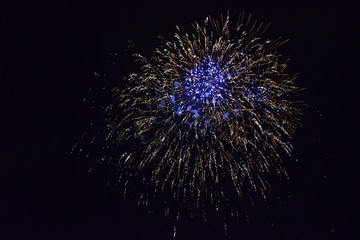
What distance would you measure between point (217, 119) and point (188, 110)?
1023 millimetres

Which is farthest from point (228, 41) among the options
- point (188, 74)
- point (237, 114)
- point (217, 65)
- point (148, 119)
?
point (148, 119)

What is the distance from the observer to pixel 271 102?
889cm

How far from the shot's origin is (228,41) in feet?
28.5

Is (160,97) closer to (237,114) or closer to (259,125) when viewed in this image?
(237,114)

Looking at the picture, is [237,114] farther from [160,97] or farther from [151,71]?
[151,71]

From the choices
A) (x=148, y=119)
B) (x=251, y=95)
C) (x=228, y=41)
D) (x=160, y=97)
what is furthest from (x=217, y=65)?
(x=148, y=119)

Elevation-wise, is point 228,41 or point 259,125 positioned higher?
point 228,41

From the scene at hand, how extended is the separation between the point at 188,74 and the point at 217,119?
178 cm

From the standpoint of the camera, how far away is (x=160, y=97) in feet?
29.9

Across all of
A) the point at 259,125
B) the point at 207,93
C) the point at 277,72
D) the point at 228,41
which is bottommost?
the point at 259,125

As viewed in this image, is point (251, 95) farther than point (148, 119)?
No

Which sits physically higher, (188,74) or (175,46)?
(175,46)

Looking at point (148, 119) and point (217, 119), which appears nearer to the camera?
point (217, 119)

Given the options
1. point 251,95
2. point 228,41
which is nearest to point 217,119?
point 251,95
